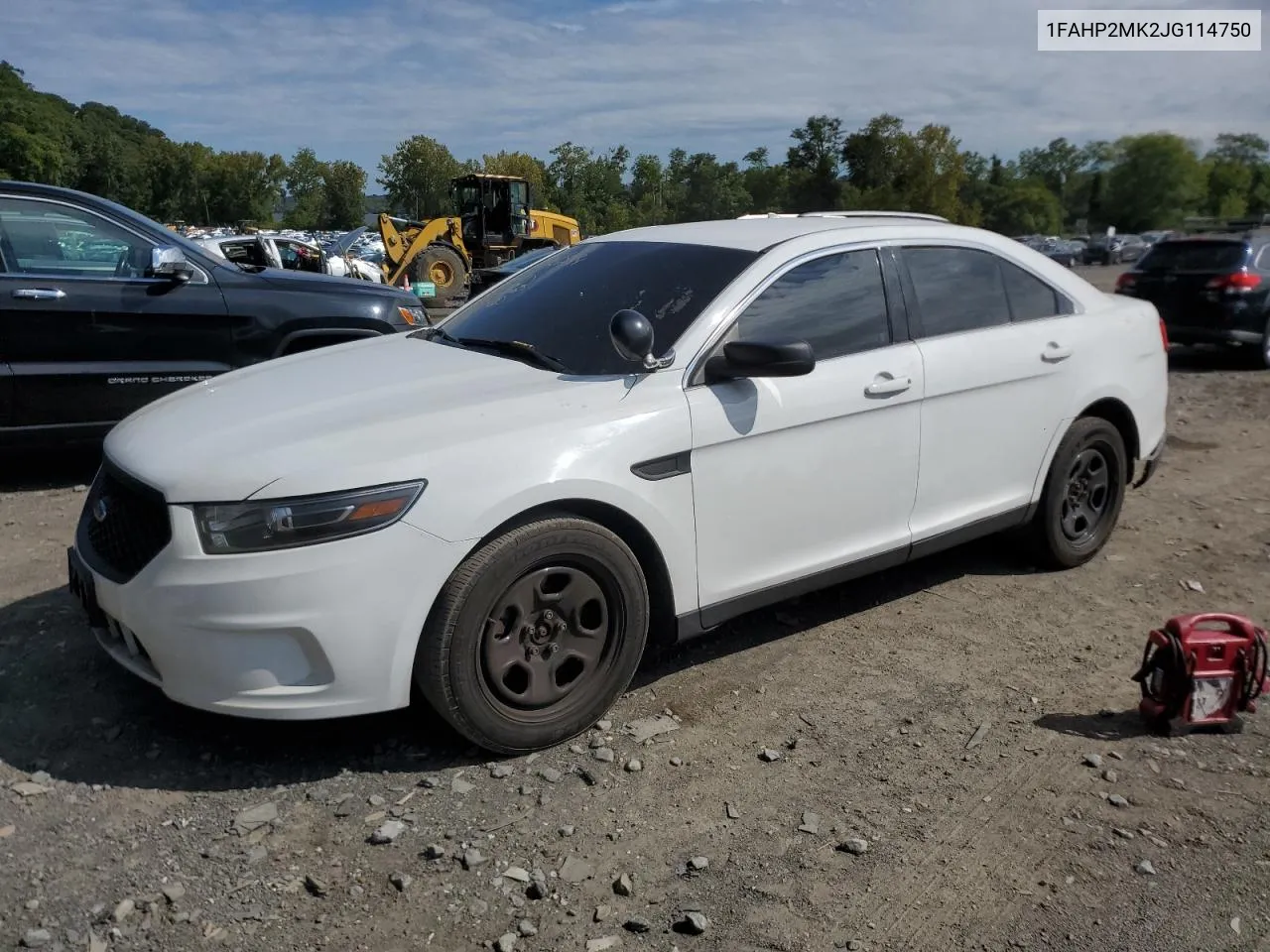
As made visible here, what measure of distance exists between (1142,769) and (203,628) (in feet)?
9.41

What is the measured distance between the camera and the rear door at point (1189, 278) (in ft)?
38.5

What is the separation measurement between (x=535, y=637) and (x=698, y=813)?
726mm

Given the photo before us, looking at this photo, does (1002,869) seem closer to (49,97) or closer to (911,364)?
(911,364)

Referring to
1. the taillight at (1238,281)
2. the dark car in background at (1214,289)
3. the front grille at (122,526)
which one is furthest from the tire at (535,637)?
the taillight at (1238,281)

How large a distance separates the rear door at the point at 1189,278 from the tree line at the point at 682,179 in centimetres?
Result: 3728

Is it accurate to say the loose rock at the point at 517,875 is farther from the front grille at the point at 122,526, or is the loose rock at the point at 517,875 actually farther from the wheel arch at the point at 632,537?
the front grille at the point at 122,526

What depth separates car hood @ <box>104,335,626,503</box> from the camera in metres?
2.96

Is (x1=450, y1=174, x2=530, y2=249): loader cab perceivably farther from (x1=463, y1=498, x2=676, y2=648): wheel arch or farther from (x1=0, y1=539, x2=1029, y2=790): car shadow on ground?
(x1=463, y1=498, x2=676, y2=648): wheel arch

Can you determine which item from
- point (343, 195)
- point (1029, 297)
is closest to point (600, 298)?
point (1029, 297)

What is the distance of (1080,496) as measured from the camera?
16.5 ft

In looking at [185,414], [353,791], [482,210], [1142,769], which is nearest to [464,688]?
[353,791]

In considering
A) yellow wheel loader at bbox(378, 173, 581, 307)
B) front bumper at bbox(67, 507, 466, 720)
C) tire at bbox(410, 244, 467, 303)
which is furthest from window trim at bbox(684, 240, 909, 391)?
tire at bbox(410, 244, 467, 303)

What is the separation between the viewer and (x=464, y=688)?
308 cm

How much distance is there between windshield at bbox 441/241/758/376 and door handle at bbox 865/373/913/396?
2.18 feet
